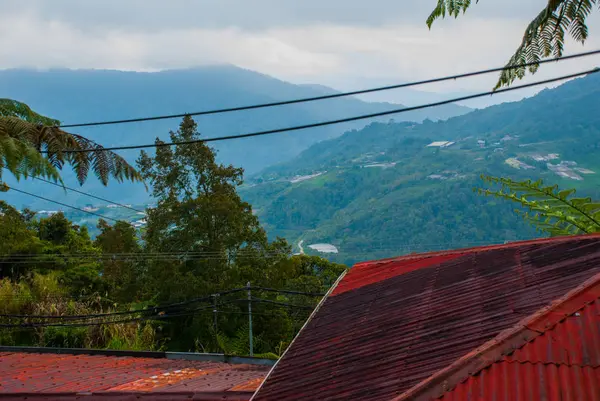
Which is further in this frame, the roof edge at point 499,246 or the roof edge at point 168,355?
the roof edge at point 168,355

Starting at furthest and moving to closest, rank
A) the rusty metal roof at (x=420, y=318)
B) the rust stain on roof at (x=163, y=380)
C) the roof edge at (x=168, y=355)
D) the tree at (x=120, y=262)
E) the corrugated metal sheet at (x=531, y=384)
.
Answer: the tree at (x=120, y=262)
the roof edge at (x=168, y=355)
the rust stain on roof at (x=163, y=380)
the rusty metal roof at (x=420, y=318)
the corrugated metal sheet at (x=531, y=384)

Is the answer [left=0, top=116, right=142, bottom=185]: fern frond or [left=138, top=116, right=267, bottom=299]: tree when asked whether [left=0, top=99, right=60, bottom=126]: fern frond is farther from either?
[left=138, top=116, right=267, bottom=299]: tree

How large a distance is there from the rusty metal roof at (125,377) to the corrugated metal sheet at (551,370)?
3428 mm

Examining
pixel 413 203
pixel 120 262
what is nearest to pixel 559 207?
pixel 120 262

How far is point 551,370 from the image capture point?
11.9 ft

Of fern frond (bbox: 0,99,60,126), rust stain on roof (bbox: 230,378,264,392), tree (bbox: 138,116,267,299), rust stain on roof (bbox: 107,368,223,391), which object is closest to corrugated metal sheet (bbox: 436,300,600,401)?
rust stain on roof (bbox: 230,378,264,392)

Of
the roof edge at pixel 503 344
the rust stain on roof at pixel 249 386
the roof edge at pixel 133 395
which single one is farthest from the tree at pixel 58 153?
the roof edge at pixel 503 344

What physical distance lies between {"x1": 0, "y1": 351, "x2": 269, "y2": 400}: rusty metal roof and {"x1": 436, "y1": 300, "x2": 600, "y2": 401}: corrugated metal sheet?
3428mm

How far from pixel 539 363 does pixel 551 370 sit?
0.12 m

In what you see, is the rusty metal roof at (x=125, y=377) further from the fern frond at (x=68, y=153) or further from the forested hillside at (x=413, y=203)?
the forested hillside at (x=413, y=203)

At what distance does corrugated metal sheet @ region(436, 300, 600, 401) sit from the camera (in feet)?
11.3

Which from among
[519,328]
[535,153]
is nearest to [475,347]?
[519,328]

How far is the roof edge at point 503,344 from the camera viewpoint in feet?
12.7

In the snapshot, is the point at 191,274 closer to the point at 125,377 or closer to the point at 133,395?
the point at 125,377
